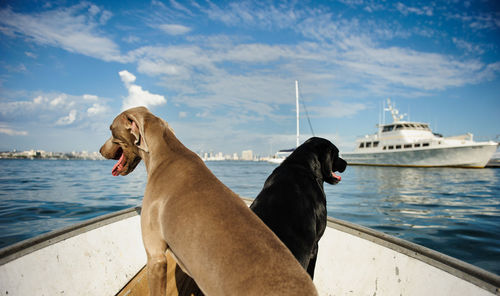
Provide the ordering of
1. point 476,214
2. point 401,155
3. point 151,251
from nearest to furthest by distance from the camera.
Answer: point 151,251
point 476,214
point 401,155

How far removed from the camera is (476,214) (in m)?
7.95

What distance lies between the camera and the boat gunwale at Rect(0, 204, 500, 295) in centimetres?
150

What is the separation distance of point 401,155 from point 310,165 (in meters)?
35.2

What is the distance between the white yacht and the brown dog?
1381 inches

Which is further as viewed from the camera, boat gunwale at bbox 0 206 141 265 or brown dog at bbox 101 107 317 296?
boat gunwale at bbox 0 206 141 265

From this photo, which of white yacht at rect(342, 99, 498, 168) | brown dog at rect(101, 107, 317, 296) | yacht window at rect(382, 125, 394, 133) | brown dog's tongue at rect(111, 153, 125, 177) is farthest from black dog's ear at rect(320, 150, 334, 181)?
yacht window at rect(382, 125, 394, 133)

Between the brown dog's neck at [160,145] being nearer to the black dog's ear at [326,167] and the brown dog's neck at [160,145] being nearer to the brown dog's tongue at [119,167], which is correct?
the brown dog's tongue at [119,167]

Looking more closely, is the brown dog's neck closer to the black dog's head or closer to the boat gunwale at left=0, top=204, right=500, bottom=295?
the boat gunwale at left=0, top=204, right=500, bottom=295

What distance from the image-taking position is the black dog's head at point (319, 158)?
260cm

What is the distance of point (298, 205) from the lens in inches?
77.1

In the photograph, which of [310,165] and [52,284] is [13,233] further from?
[310,165]

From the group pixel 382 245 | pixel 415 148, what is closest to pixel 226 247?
pixel 382 245

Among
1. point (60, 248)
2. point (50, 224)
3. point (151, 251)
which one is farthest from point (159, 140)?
point (50, 224)

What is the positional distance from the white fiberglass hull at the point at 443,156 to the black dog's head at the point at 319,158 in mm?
33219
